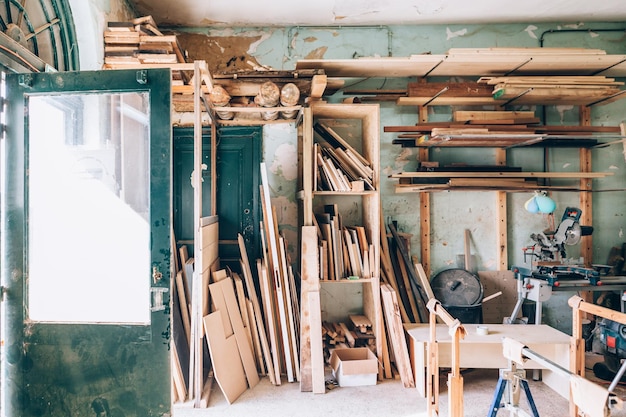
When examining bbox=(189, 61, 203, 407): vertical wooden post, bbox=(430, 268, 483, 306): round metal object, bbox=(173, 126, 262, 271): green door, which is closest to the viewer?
bbox=(189, 61, 203, 407): vertical wooden post

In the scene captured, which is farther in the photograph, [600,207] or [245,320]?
[600,207]

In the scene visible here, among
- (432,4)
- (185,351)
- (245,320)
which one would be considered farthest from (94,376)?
(432,4)

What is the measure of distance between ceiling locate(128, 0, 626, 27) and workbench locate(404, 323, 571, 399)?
2856 millimetres

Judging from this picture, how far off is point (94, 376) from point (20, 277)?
0.70 meters

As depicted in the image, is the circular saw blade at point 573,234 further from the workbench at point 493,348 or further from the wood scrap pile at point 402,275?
the wood scrap pile at point 402,275

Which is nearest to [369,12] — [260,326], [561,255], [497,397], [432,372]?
[561,255]

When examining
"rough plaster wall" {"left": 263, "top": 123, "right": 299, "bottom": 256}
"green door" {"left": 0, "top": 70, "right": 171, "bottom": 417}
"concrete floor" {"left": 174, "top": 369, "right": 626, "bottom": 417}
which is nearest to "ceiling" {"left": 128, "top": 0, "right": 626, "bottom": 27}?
"rough plaster wall" {"left": 263, "top": 123, "right": 299, "bottom": 256}

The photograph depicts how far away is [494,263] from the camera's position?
3867mm

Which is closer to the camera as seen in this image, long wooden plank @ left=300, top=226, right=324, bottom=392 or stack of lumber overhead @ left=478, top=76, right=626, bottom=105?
long wooden plank @ left=300, top=226, right=324, bottom=392

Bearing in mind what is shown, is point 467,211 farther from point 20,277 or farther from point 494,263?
point 20,277

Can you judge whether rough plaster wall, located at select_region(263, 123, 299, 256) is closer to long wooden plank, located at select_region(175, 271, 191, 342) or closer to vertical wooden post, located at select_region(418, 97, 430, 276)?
long wooden plank, located at select_region(175, 271, 191, 342)

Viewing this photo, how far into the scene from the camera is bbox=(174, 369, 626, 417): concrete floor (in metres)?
2.73

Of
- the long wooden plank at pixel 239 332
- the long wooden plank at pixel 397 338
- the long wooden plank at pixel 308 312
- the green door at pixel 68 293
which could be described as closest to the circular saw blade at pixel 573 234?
the long wooden plank at pixel 397 338

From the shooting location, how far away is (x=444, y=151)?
384cm
